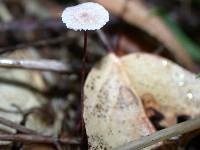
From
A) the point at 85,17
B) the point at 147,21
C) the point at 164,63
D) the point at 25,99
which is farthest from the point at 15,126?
the point at 147,21

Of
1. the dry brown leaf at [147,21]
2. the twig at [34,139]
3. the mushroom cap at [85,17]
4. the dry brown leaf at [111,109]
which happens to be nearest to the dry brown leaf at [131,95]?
the dry brown leaf at [111,109]

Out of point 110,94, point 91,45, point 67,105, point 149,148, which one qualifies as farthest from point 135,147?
point 91,45

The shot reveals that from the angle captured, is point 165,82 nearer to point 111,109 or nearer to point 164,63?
point 164,63

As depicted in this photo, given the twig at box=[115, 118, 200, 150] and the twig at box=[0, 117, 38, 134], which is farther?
the twig at box=[0, 117, 38, 134]

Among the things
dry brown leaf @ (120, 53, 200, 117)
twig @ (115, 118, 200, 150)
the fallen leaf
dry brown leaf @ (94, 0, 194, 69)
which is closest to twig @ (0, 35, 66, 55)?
the fallen leaf

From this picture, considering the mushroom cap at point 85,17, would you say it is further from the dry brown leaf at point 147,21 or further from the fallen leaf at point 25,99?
the dry brown leaf at point 147,21

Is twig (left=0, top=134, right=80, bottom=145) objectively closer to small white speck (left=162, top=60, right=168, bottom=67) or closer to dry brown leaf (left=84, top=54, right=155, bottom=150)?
dry brown leaf (left=84, top=54, right=155, bottom=150)
